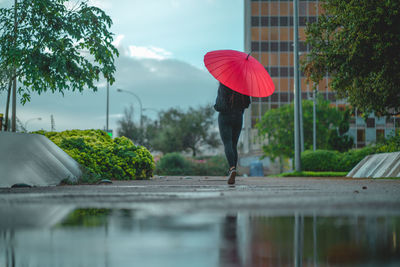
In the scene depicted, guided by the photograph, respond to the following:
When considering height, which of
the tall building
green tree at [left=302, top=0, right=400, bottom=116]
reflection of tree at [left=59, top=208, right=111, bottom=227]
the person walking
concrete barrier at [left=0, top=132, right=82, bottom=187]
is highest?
the tall building

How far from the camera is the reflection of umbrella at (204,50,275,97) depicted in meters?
10.3

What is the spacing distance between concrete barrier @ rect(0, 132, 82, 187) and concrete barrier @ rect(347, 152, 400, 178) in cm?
896

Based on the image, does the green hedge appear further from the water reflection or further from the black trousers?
the water reflection

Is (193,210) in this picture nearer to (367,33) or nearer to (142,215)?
(142,215)

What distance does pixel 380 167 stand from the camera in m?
16.0

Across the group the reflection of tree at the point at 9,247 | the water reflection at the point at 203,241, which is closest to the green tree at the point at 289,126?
the water reflection at the point at 203,241

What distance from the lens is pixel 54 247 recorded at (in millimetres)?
2832

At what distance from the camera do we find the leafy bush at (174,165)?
99.7 ft

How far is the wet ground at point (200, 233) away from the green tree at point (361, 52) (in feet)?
29.9

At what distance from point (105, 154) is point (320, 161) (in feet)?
53.9

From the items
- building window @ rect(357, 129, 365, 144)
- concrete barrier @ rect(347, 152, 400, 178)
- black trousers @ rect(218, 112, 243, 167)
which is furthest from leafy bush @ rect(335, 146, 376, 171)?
building window @ rect(357, 129, 365, 144)

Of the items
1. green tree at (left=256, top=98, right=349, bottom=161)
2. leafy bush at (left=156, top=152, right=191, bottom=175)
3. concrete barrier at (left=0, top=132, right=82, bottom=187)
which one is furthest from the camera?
green tree at (left=256, top=98, right=349, bottom=161)

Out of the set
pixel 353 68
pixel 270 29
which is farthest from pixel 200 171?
pixel 270 29

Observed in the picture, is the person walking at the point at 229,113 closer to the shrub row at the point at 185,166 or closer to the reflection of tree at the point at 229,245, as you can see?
the reflection of tree at the point at 229,245
